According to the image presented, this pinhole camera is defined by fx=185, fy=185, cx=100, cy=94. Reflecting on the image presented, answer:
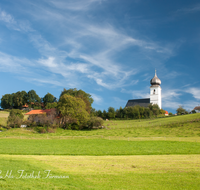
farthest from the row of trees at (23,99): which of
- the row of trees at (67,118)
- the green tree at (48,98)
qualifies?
the row of trees at (67,118)

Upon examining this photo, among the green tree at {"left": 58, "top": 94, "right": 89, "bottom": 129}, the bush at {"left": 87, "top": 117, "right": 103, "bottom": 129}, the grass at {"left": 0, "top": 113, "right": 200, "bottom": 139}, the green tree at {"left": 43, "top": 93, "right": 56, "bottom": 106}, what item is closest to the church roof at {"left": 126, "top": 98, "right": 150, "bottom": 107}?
the green tree at {"left": 43, "top": 93, "right": 56, "bottom": 106}

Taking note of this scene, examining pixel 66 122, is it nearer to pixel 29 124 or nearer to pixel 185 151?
pixel 29 124

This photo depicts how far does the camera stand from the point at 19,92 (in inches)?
4427

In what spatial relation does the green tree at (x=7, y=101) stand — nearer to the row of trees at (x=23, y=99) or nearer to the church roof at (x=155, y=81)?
the row of trees at (x=23, y=99)

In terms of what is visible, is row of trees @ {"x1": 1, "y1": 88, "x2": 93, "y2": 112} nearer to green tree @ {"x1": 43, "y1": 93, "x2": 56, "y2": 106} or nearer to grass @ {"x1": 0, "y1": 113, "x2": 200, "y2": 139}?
green tree @ {"x1": 43, "y1": 93, "x2": 56, "y2": 106}

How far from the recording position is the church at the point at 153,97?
123950 millimetres

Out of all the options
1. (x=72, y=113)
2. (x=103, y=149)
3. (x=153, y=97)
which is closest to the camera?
(x=103, y=149)

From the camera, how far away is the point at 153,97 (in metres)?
125

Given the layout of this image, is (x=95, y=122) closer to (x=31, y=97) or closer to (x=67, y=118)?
(x=67, y=118)

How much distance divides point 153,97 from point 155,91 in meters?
4.49

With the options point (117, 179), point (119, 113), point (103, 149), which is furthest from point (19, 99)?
point (117, 179)

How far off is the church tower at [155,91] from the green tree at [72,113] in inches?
2918

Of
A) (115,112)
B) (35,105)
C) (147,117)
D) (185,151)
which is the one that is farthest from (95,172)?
(35,105)

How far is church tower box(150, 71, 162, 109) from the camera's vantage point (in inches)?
4884
